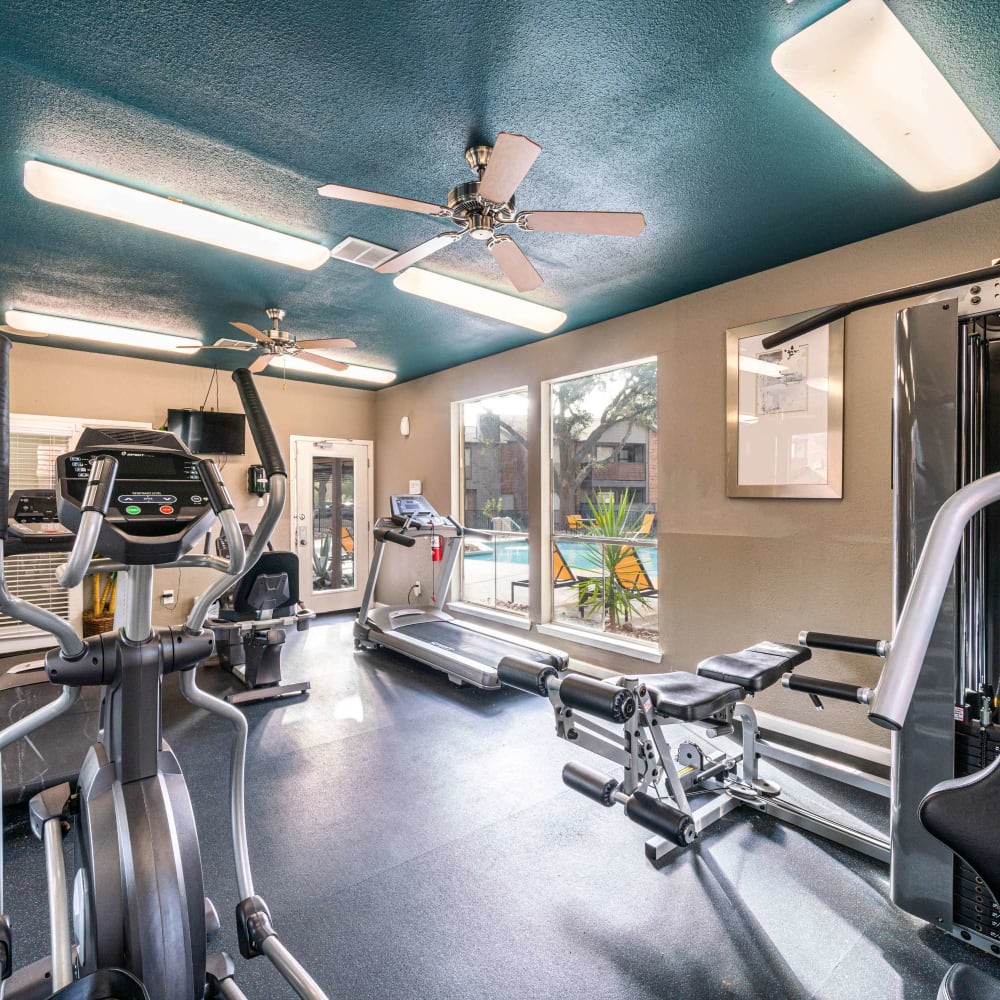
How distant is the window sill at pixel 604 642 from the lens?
3883 mm

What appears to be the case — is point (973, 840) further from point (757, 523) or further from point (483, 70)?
point (757, 523)

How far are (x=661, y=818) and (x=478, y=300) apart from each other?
297 centimetres

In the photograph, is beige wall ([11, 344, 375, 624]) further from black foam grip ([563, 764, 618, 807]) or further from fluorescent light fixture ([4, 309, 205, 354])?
black foam grip ([563, 764, 618, 807])

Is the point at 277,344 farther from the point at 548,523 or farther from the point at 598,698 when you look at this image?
the point at 598,698

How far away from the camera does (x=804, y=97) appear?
187cm

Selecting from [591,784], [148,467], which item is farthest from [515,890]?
[148,467]

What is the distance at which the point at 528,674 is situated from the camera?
82.4 inches

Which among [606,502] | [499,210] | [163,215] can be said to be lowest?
[606,502]

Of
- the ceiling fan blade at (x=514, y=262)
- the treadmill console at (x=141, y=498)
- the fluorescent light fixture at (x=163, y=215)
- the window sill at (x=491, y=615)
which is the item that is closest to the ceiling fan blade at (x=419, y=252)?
the ceiling fan blade at (x=514, y=262)

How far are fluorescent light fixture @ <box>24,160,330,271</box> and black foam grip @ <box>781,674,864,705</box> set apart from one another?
296 cm

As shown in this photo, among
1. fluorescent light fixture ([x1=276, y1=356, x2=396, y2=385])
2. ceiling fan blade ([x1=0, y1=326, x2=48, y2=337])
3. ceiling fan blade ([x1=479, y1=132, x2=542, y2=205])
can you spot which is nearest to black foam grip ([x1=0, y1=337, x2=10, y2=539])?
ceiling fan blade ([x1=479, y1=132, x2=542, y2=205])

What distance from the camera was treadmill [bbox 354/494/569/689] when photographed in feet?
13.1

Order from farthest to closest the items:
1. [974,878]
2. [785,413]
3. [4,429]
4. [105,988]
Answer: [785,413] → [974,878] → [4,429] → [105,988]

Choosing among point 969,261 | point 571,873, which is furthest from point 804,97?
point 571,873
